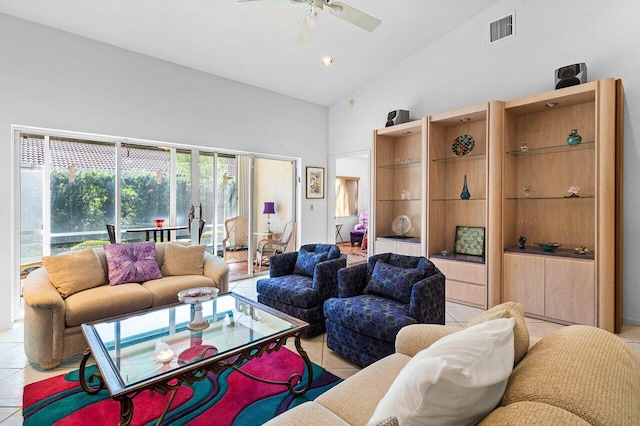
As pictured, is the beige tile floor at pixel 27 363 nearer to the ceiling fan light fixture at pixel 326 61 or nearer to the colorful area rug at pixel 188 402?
the colorful area rug at pixel 188 402

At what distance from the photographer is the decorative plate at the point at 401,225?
5.15 m

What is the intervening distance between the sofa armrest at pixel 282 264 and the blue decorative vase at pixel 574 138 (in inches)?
129

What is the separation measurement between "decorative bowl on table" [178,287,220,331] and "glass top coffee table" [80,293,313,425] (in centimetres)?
3

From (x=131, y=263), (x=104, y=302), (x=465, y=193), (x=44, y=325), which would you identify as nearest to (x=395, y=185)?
(x=465, y=193)

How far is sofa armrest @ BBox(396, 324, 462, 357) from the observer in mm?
1720

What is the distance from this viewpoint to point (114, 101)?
3.94 m

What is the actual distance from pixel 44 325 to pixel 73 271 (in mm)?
585

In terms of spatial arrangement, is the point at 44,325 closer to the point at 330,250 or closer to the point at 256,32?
the point at 330,250

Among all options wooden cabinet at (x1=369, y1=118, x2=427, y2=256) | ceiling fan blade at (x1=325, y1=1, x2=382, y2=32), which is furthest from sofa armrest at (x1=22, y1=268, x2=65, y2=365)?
wooden cabinet at (x1=369, y1=118, x2=427, y2=256)

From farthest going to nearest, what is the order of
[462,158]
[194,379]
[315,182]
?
1. [315,182]
2. [462,158]
3. [194,379]

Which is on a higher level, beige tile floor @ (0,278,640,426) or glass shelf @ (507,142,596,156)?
glass shelf @ (507,142,596,156)

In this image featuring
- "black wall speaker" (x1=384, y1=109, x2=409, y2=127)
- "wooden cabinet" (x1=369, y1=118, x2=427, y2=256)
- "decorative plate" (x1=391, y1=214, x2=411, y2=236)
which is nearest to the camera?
"black wall speaker" (x1=384, y1=109, x2=409, y2=127)

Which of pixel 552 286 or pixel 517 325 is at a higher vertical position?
pixel 517 325

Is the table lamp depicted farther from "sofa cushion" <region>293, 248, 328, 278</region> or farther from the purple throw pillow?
the purple throw pillow
